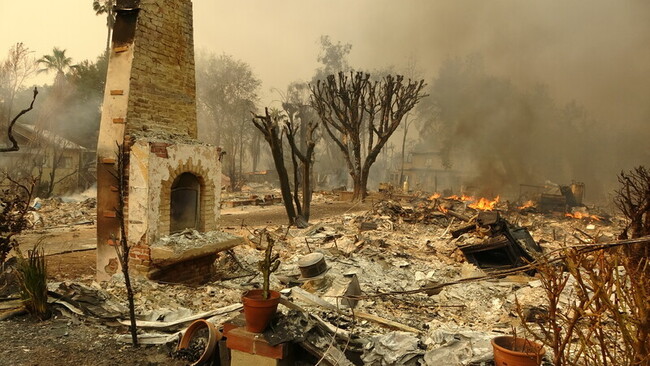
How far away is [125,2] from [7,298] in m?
4.97

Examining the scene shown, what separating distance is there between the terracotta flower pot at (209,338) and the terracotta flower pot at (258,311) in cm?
58

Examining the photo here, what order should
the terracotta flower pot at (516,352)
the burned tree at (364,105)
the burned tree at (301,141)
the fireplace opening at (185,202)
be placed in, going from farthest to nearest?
the burned tree at (364,105) → the burned tree at (301,141) → the fireplace opening at (185,202) → the terracotta flower pot at (516,352)

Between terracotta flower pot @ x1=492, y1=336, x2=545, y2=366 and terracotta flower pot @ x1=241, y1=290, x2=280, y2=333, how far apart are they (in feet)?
6.57

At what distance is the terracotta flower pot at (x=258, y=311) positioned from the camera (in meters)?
3.67

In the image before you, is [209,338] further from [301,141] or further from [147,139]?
[301,141]

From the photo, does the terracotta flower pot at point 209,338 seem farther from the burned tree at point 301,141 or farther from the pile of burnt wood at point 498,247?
the burned tree at point 301,141

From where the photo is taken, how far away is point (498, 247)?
9133mm

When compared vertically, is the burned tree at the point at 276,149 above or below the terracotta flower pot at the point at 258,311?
above

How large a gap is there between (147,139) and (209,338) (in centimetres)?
372

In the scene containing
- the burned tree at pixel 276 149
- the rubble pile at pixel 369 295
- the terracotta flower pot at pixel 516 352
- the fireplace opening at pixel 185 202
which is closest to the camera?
the terracotta flower pot at pixel 516 352

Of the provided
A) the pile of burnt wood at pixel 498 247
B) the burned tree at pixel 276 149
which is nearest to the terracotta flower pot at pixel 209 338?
the pile of burnt wood at pixel 498 247

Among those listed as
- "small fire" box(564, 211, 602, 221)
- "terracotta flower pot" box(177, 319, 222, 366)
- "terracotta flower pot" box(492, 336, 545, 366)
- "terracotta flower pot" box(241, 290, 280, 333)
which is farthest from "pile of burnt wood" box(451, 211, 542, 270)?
"small fire" box(564, 211, 602, 221)

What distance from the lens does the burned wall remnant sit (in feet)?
21.0

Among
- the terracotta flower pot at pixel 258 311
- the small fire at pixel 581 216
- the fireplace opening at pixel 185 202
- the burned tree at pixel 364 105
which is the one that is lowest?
the small fire at pixel 581 216
